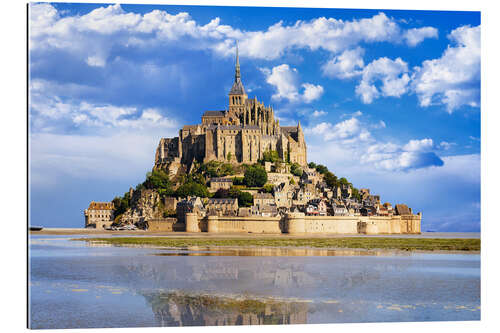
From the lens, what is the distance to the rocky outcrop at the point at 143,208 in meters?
45.9

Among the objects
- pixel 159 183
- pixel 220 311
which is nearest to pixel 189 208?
pixel 159 183

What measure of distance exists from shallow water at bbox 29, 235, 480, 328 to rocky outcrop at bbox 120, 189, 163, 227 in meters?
24.0

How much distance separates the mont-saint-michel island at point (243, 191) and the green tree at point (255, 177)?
0.09 meters

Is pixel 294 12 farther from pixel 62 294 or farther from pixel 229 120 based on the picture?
pixel 229 120

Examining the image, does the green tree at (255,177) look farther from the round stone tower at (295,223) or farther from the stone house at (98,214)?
the stone house at (98,214)

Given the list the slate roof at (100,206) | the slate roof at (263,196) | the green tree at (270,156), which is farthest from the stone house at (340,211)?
the slate roof at (100,206)

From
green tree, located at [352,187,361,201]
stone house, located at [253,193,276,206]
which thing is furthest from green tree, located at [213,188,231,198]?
green tree, located at [352,187,361,201]

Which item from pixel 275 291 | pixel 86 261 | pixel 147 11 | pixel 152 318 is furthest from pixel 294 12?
pixel 86 261

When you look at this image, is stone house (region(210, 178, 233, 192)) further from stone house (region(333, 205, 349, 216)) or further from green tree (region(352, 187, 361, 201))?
green tree (region(352, 187, 361, 201))

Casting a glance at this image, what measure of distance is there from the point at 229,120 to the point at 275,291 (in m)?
45.6

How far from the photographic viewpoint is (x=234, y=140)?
5562cm

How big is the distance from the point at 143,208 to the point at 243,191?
26.8ft

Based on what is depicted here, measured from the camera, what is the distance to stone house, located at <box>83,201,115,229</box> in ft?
165

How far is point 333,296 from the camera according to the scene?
44.0ft
